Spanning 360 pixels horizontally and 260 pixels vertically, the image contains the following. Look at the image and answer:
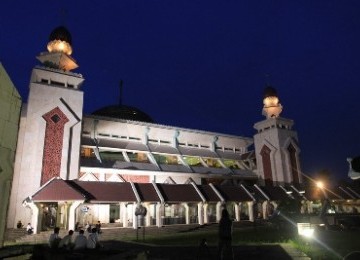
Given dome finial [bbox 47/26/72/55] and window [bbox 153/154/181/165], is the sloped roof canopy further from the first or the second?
dome finial [bbox 47/26/72/55]

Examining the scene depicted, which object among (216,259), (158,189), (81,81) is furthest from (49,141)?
(216,259)

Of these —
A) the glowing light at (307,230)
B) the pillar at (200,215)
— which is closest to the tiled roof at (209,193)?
the pillar at (200,215)

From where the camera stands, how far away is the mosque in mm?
24234

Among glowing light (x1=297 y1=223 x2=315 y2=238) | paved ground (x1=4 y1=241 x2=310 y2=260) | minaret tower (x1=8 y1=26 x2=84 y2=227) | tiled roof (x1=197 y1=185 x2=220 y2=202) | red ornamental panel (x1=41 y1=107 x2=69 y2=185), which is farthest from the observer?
tiled roof (x1=197 y1=185 x2=220 y2=202)

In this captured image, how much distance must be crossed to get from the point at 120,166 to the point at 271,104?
25289 millimetres

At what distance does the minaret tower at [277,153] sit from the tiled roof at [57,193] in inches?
1021

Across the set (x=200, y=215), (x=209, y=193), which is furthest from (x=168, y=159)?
(x=200, y=215)

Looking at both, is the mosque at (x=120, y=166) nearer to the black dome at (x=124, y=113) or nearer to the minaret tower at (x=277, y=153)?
the minaret tower at (x=277, y=153)

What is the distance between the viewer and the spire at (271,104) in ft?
147

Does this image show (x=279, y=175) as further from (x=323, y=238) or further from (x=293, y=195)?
(x=323, y=238)

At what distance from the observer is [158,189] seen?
1051 inches

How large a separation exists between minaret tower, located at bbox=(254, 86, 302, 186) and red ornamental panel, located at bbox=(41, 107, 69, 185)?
25.8 metres

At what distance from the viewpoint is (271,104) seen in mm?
45062

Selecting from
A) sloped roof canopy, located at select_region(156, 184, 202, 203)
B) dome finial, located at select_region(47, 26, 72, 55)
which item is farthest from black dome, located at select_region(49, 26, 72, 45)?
sloped roof canopy, located at select_region(156, 184, 202, 203)
